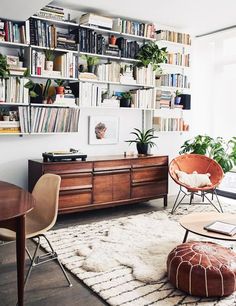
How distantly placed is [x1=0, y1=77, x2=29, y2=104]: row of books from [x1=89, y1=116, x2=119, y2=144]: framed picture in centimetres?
115

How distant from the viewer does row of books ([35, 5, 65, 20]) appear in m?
4.56

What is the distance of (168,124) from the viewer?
5.89 meters

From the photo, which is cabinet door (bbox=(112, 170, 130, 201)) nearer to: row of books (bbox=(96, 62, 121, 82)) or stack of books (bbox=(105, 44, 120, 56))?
row of books (bbox=(96, 62, 121, 82))

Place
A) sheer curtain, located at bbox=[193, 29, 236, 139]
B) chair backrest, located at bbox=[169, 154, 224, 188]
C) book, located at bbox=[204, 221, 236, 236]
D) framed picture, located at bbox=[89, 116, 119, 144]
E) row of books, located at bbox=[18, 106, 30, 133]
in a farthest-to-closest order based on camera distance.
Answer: sheer curtain, located at bbox=[193, 29, 236, 139] → framed picture, located at bbox=[89, 116, 119, 144] → chair backrest, located at bbox=[169, 154, 224, 188] → row of books, located at bbox=[18, 106, 30, 133] → book, located at bbox=[204, 221, 236, 236]

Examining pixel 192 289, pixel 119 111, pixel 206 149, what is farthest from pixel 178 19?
pixel 192 289

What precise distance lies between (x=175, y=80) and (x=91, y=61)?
162 centimetres

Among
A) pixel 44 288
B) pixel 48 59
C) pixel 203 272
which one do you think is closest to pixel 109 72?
pixel 48 59

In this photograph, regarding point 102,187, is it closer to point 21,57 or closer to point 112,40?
point 21,57

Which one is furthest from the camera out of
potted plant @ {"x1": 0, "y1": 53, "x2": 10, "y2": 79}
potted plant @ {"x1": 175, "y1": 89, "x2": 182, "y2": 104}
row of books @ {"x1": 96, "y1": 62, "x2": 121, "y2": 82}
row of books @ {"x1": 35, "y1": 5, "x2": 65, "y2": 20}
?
potted plant @ {"x1": 175, "y1": 89, "x2": 182, "y2": 104}

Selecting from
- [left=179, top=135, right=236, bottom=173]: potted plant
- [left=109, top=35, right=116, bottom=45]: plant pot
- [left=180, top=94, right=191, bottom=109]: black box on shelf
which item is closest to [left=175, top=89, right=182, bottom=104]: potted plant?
[left=180, top=94, right=191, bottom=109]: black box on shelf

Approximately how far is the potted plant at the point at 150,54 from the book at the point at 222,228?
2968 mm

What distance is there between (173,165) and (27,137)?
212 centimetres

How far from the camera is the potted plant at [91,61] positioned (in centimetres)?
500

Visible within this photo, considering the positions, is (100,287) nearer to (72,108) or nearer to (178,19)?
(72,108)
